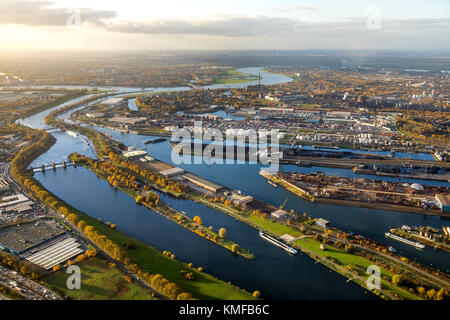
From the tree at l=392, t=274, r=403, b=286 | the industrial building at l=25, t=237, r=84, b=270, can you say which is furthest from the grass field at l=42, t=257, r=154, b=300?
the tree at l=392, t=274, r=403, b=286

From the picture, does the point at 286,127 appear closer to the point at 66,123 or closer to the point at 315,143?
the point at 315,143

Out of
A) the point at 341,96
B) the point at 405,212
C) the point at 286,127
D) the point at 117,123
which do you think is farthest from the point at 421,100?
the point at 117,123

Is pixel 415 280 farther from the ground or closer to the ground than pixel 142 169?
closer to the ground

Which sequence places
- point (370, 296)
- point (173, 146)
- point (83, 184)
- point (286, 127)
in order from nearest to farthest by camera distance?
point (370, 296) → point (83, 184) → point (173, 146) → point (286, 127)

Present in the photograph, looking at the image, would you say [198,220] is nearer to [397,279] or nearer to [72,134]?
[397,279]
